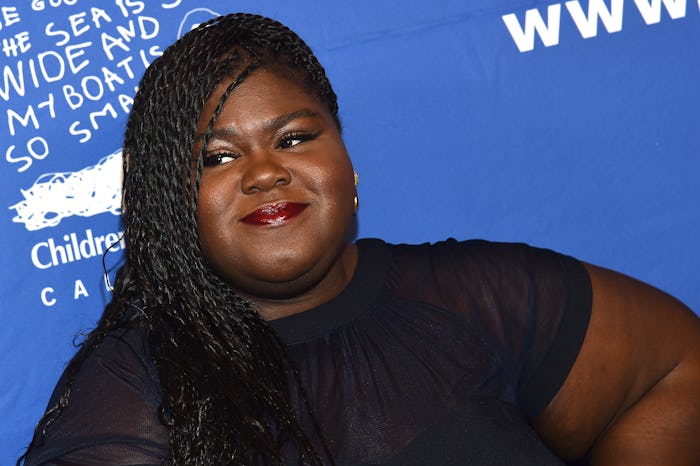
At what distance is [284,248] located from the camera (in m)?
1.10

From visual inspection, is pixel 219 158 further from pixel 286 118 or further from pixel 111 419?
pixel 111 419

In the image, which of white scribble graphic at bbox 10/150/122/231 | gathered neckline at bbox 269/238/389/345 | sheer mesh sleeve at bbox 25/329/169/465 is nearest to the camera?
sheer mesh sleeve at bbox 25/329/169/465

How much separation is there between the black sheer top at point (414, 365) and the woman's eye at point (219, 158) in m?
0.20

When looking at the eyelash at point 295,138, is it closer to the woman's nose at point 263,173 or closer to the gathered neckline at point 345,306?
the woman's nose at point 263,173

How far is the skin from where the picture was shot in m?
1.10

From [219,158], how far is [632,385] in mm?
584

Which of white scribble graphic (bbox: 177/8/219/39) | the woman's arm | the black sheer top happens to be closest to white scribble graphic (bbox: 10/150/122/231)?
white scribble graphic (bbox: 177/8/219/39)

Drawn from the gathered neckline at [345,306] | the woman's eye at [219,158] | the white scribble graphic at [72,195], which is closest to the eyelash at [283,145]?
the woman's eye at [219,158]

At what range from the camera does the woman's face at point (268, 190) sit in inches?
42.9

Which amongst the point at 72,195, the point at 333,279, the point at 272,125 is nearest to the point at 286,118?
the point at 272,125

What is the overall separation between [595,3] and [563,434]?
0.68 meters

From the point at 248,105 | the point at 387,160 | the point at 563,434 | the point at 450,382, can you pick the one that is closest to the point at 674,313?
the point at 563,434

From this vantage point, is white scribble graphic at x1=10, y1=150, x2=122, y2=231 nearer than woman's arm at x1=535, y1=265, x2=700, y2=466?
No

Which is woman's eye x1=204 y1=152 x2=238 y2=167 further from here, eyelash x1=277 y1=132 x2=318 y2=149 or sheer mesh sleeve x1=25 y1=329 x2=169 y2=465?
sheer mesh sleeve x1=25 y1=329 x2=169 y2=465
